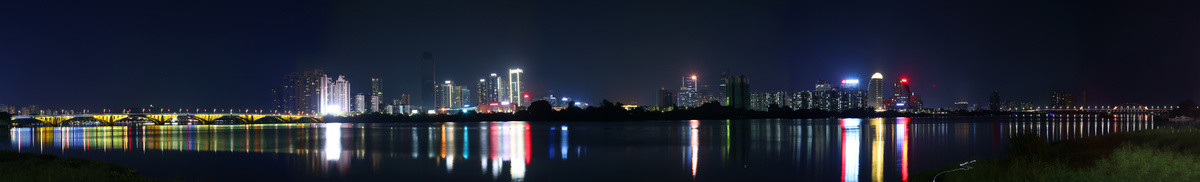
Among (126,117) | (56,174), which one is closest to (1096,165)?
(56,174)

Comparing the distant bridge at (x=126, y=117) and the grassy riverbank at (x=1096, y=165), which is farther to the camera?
the distant bridge at (x=126, y=117)

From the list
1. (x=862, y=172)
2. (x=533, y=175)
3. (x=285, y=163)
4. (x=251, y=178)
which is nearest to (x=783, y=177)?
(x=862, y=172)

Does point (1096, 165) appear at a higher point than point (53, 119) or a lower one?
higher

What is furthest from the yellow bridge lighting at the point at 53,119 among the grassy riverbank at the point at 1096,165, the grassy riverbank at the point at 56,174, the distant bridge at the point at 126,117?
the grassy riverbank at the point at 1096,165

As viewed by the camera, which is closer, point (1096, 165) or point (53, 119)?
point (1096, 165)

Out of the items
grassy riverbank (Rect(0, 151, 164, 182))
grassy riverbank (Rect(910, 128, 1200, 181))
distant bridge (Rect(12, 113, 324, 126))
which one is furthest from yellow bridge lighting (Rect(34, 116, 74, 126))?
grassy riverbank (Rect(910, 128, 1200, 181))

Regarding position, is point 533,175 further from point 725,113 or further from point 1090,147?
point 725,113

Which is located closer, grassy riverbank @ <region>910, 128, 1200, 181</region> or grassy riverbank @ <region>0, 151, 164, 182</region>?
grassy riverbank @ <region>910, 128, 1200, 181</region>

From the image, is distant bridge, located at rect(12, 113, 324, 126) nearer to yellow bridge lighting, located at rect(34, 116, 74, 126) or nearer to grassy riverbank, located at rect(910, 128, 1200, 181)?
yellow bridge lighting, located at rect(34, 116, 74, 126)

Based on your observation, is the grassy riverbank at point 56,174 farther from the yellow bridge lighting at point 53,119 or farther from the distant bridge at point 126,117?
the yellow bridge lighting at point 53,119

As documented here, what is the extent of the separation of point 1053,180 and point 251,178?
2210 centimetres

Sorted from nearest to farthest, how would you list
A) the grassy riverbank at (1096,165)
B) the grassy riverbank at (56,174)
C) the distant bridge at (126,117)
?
the grassy riverbank at (1096,165)
the grassy riverbank at (56,174)
the distant bridge at (126,117)

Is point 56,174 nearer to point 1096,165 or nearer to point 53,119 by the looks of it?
point 1096,165

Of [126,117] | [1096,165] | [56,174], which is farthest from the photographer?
[126,117]
